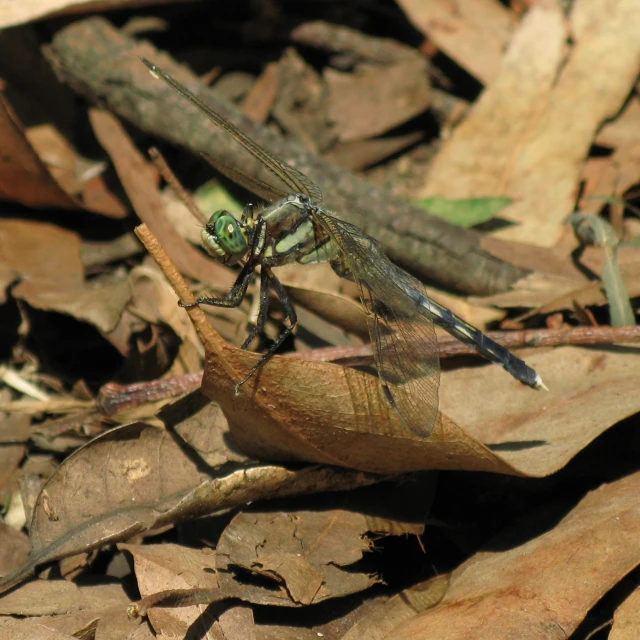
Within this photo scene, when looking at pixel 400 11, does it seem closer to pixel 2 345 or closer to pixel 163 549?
pixel 2 345

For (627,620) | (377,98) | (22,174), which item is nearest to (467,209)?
(377,98)

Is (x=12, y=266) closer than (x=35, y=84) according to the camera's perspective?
Yes

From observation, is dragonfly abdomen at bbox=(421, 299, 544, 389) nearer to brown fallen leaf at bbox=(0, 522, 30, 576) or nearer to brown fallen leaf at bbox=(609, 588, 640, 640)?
brown fallen leaf at bbox=(609, 588, 640, 640)

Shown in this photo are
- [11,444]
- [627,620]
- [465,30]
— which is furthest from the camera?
[465,30]

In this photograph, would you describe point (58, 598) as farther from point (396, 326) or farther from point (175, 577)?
point (396, 326)

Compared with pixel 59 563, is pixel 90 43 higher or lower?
higher

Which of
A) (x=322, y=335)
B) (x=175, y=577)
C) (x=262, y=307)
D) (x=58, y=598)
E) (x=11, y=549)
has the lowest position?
(x=11, y=549)

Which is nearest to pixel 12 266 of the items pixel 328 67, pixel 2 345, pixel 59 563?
pixel 2 345

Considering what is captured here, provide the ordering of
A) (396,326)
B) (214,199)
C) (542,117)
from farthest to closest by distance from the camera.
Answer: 1. (542,117)
2. (214,199)
3. (396,326)
